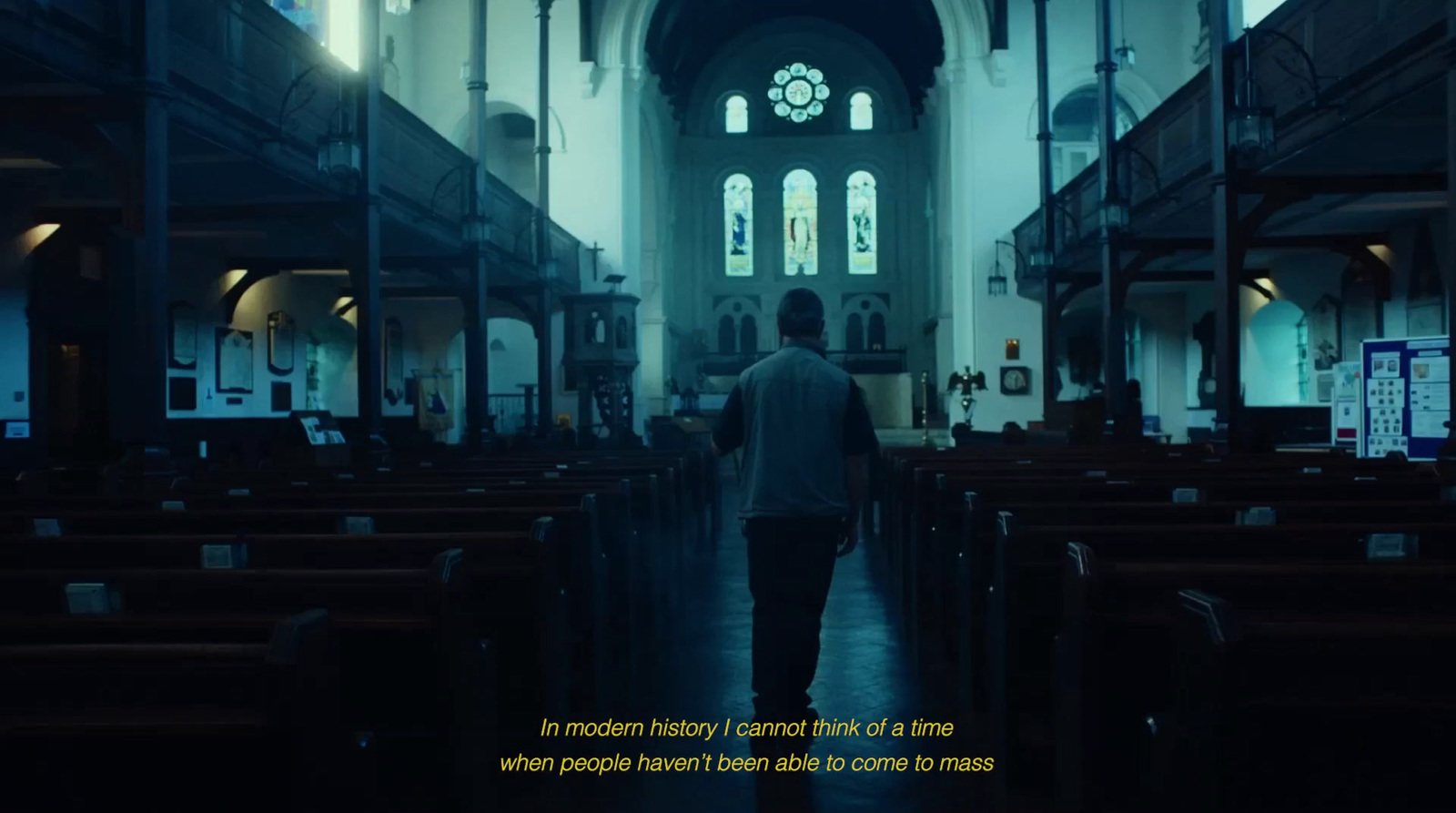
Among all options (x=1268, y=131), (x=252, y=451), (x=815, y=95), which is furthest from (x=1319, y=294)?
(x=815, y=95)

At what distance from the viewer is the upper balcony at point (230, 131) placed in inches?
276

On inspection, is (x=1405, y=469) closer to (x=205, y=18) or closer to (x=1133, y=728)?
(x=1133, y=728)

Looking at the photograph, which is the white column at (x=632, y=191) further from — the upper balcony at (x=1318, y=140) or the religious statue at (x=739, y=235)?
the upper balcony at (x=1318, y=140)

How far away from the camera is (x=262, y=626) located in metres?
2.26

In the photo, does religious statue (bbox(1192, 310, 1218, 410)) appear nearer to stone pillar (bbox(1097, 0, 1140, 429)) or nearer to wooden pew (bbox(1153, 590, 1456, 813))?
stone pillar (bbox(1097, 0, 1140, 429))

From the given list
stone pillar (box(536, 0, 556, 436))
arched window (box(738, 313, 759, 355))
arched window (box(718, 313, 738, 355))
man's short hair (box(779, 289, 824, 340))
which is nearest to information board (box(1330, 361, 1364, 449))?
stone pillar (box(536, 0, 556, 436))

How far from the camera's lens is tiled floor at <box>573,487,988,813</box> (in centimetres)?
340

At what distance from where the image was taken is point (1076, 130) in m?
25.2

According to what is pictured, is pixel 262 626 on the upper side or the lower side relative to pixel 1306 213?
lower

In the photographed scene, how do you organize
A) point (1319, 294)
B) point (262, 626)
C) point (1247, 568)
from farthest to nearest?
point (1319, 294)
point (1247, 568)
point (262, 626)

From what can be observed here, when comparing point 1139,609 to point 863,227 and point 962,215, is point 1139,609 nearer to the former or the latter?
point 962,215

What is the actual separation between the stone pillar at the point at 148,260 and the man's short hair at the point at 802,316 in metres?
4.87

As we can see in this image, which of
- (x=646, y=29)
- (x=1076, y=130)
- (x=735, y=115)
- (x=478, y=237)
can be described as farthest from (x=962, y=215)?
(x=735, y=115)

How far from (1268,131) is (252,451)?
442 inches
